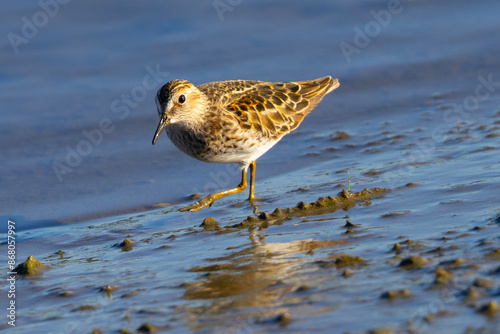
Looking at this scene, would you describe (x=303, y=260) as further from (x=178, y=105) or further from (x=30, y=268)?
(x=178, y=105)

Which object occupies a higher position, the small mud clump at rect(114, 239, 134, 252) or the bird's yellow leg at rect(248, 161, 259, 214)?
the bird's yellow leg at rect(248, 161, 259, 214)

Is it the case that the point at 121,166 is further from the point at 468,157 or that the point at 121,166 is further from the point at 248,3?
the point at 248,3

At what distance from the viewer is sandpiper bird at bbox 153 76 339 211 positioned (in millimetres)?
8125

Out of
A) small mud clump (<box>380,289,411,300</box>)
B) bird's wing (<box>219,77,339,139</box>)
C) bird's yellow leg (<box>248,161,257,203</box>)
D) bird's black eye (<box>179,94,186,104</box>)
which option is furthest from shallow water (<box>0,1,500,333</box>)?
bird's black eye (<box>179,94,186,104</box>)

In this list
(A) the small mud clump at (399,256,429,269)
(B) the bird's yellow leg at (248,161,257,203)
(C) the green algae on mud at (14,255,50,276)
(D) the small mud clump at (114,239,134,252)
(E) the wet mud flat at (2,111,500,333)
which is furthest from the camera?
(B) the bird's yellow leg at (248,161,257,203)

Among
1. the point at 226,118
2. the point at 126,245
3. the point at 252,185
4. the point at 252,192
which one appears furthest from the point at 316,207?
the point at 126,245

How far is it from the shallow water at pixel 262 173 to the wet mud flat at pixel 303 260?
0.07 ft

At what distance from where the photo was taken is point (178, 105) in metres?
8.07

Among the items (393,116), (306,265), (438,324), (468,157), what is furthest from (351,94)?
(438,324)

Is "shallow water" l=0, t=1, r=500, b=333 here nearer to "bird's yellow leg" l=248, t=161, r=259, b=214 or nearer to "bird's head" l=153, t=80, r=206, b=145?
"bird's yellow leg" l=248, t=161, r=259, b=214

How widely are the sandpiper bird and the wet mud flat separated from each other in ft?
1.93

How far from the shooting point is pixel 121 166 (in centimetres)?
1041

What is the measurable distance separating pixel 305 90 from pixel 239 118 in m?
1.43

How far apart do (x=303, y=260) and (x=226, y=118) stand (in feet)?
9.91
